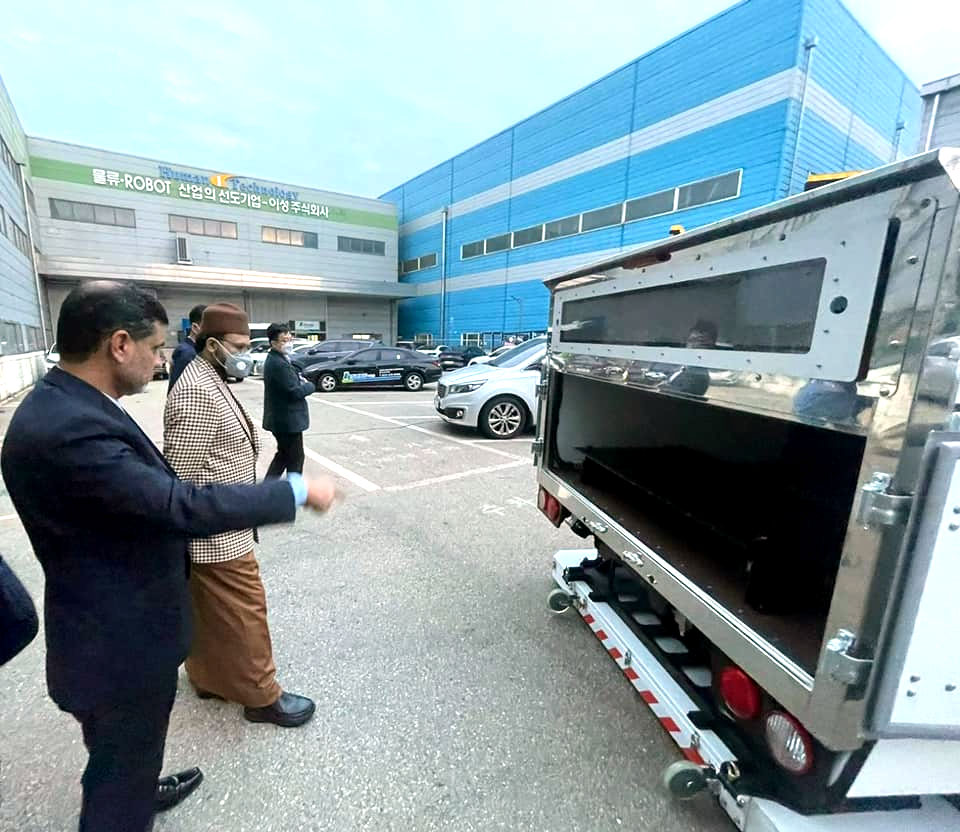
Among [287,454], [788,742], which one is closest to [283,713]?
[788,742]

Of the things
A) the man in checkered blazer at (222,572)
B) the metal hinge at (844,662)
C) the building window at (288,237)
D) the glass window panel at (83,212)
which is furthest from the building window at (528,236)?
the metal hinge at (844,662)

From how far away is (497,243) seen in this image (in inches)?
1125

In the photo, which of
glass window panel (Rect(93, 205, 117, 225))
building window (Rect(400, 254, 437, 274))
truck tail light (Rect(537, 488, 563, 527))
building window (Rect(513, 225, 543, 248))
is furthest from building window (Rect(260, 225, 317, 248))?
truck tail light (Rect(537, 488, 563, 527))

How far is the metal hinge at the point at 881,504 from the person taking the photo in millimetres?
965

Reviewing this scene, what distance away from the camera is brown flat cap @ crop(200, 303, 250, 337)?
2320mm

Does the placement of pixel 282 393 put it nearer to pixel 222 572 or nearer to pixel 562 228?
pixel 222 572

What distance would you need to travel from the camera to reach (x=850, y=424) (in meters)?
1.08

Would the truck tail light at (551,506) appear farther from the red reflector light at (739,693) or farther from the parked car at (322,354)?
the parked car at (322,354)

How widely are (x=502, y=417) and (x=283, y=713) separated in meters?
6.27

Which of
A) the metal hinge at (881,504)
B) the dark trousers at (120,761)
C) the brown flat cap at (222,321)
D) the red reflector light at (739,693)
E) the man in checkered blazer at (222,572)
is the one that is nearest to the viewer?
the metal hinge at (881,504)

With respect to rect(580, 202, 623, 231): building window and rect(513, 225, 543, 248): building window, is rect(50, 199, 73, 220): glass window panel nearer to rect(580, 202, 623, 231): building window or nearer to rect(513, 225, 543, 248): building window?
rect(513, 225, 543, 248): building window

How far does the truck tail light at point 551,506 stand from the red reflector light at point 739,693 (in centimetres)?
136

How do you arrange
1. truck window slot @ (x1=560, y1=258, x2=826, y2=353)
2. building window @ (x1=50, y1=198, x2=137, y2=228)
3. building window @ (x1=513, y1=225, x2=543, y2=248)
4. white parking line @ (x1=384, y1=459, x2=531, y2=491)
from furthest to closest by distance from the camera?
building window @ (x1=513, y1=225, x2=543, y2=248) → building window @ (x1=50, y1=198, x2=137, y2=228) → white parking line @ (x1=384, y1=459, x2=531, y2=491) → truck window slot @ (x1=560, y1=258, x2=826, y2=353)

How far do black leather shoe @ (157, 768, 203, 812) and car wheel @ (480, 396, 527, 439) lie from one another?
642 cm
